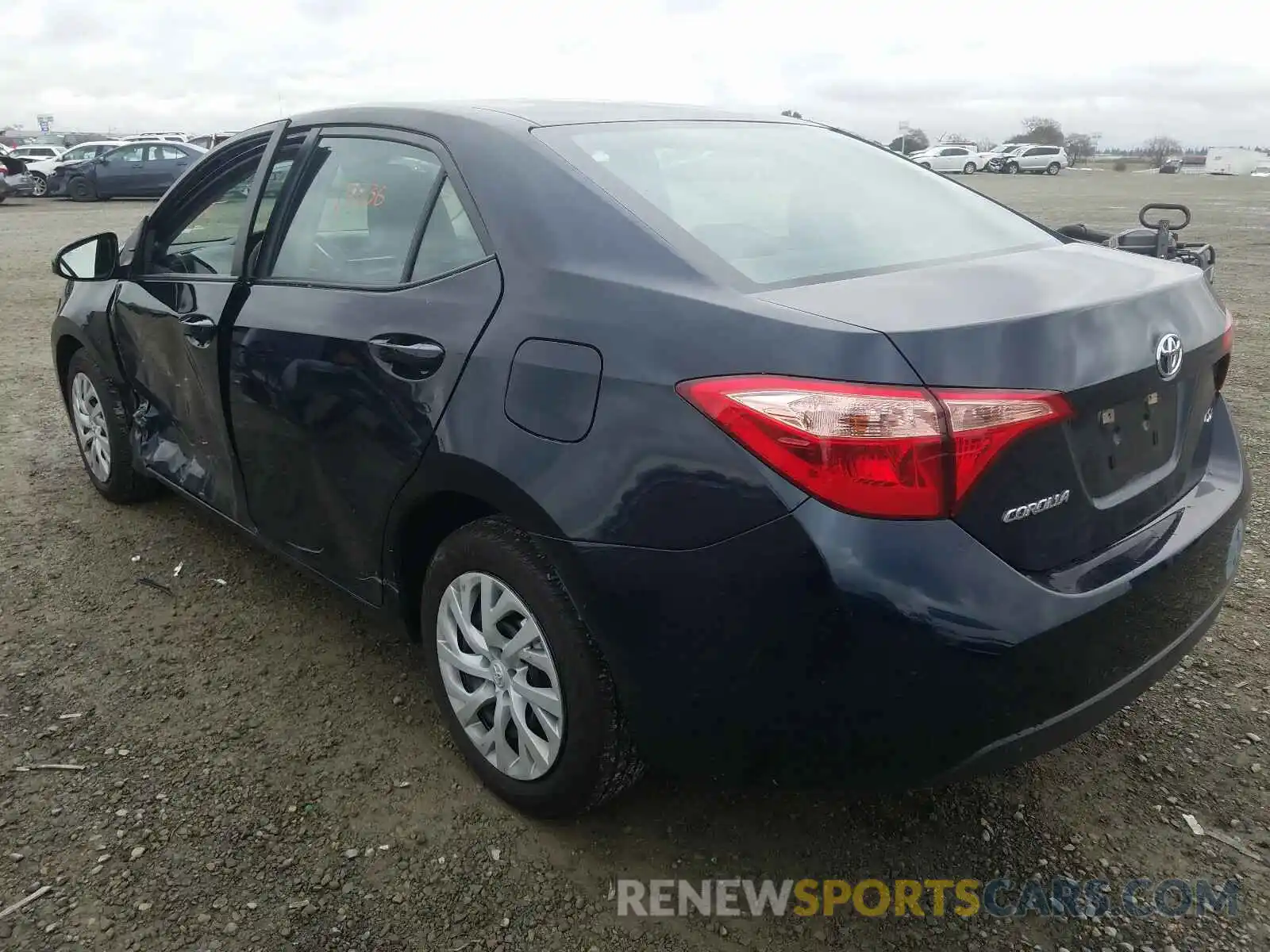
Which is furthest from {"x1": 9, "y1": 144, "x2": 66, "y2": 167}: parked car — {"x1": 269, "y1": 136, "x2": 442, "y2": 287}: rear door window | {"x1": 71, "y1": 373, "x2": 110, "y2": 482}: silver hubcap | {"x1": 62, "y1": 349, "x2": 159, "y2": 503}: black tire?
{"x1": 269, "y1": 136, "x2": 442, "y2": 287}: rear door window

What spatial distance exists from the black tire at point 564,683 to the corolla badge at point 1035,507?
0.84m

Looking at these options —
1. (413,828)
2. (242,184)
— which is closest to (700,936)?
(413,828)

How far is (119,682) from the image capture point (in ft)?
9.84

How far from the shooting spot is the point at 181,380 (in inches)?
133

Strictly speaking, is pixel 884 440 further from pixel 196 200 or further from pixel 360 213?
pixel 196 200

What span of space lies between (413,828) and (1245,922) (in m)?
1.81

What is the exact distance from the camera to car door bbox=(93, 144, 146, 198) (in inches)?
942

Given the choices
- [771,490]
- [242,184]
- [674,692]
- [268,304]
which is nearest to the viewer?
[771,490]

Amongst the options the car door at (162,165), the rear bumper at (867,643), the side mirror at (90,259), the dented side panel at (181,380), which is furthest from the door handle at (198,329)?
the car door at (162,165)

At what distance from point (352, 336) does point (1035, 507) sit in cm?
164

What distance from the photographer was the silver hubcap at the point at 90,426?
A: 4191mm

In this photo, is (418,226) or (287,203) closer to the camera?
(418,226)

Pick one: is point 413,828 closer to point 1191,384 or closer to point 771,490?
point 771,490

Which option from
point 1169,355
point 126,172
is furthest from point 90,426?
point 126,172
